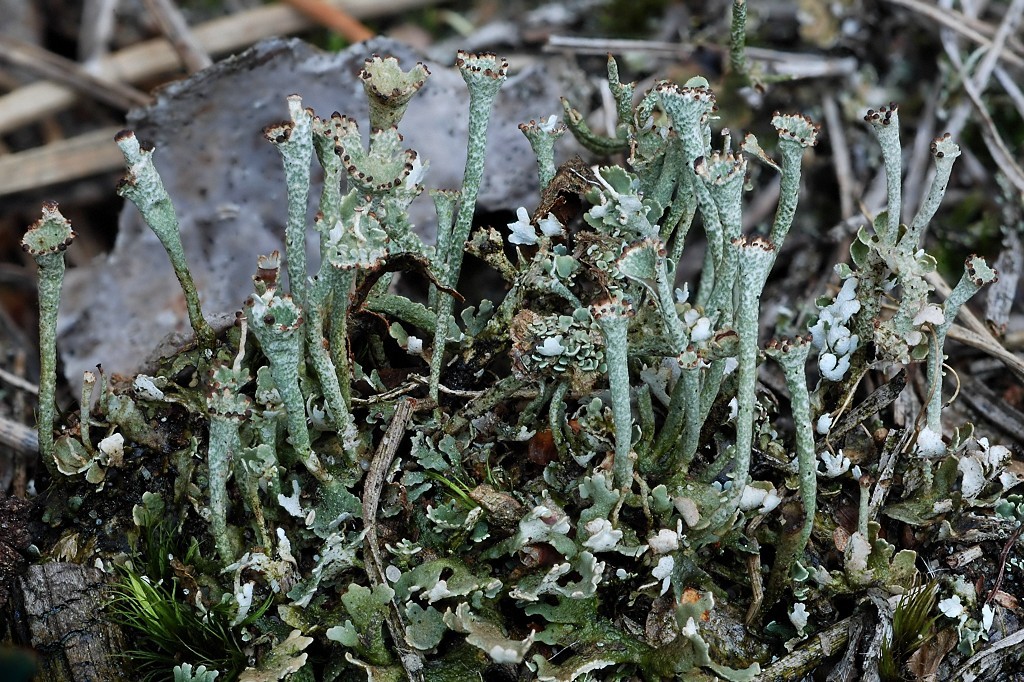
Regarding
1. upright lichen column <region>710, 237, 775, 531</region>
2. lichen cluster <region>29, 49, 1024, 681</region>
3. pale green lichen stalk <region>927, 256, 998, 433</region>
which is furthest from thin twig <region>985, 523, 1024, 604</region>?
upright lichen column <region>710, 237, 775, 531</region>

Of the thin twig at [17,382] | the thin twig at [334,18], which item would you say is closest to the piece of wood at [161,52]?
the thin twig at [334,18]

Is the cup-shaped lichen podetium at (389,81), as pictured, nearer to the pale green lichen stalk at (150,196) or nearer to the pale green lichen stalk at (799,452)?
the pale green lichen stalk at (150,196)

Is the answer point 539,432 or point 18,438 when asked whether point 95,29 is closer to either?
point 18,438

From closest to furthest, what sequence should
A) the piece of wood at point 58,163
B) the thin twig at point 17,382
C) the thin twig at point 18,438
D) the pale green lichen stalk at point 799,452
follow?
1. the pale green lichen stalk at point 799,452
2. the thin twig at point 18,438
3. the thin twig at point 17,382
4. the piece of wood at point 58,163

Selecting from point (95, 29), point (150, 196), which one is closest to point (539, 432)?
point (150, 196)

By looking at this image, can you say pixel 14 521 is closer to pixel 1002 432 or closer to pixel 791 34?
pixel 1002 432
